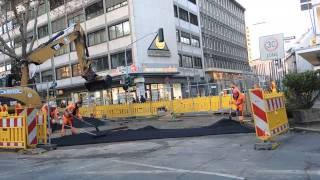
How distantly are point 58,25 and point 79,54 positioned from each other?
136ft

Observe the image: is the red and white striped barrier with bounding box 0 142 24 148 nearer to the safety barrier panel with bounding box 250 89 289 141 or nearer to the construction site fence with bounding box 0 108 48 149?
the construction site fence with bounding box 0 108 48 149

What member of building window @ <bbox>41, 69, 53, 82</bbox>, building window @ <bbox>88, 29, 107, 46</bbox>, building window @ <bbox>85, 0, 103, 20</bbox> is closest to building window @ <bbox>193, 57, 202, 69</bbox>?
building window @ <bbox>88, 29, 107, 46</bbox>

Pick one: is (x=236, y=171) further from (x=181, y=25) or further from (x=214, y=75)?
(x=214, y=75)

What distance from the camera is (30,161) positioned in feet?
41.5

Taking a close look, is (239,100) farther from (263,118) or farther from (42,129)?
(263,118)

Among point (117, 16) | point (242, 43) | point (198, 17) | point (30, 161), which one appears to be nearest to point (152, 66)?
point (117, 16)

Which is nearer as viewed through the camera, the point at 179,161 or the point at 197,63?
the point at 179,161

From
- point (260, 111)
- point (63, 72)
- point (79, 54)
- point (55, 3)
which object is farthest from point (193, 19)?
point (260, 111)

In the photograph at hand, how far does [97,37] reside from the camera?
59156 mm

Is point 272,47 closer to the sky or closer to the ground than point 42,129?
closer to the sky

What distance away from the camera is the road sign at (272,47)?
19.4 m

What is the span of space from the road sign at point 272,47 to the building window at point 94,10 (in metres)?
40.9

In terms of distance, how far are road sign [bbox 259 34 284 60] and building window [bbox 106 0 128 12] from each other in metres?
37.1

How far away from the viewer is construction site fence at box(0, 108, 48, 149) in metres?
14.6
